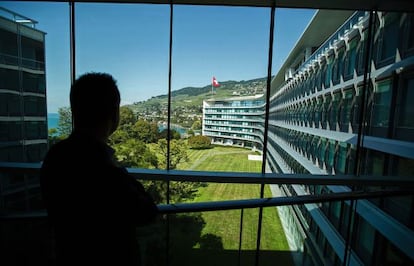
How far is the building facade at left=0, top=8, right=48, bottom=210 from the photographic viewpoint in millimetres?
3104

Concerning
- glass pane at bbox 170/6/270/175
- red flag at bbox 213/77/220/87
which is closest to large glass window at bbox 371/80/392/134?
glass pane at bbox 170/6/270/175

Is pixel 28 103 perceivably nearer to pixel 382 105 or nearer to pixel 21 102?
pixel 21 102

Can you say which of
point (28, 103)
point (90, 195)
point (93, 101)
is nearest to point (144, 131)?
point (93, 101)

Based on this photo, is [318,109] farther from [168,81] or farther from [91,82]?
[91,82]

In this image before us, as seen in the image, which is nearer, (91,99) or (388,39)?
(91,99)

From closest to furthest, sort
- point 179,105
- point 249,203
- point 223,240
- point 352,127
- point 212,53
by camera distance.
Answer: point 249,203 → point 223,240 → point 179,105 → point 212,53 → point 352,127

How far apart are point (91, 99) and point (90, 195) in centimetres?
32

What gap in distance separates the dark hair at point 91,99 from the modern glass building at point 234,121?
5.00 m

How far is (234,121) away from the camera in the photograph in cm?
892

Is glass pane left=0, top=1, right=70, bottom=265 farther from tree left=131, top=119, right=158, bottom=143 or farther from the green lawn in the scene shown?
tree left=131, top=119, right=158, bottom=143

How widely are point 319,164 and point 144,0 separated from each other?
12.9 m

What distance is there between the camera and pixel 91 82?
2.51 feet

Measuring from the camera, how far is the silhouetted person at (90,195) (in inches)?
25.7

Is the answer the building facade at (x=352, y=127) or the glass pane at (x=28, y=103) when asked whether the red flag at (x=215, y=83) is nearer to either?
the building facade at (x=352, y=127)
